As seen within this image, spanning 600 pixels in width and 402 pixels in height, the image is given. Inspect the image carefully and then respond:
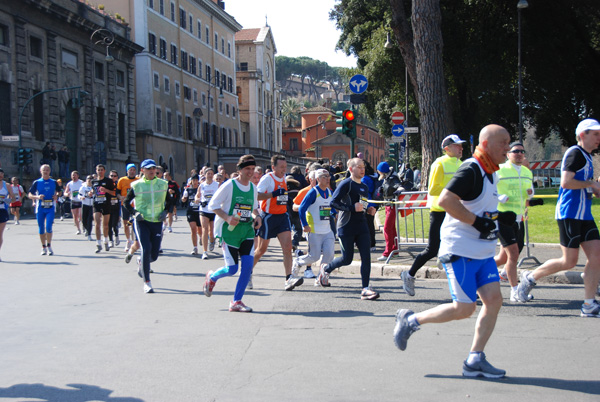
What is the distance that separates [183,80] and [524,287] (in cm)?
5450

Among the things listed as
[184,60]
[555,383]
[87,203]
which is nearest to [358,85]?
[87,203]

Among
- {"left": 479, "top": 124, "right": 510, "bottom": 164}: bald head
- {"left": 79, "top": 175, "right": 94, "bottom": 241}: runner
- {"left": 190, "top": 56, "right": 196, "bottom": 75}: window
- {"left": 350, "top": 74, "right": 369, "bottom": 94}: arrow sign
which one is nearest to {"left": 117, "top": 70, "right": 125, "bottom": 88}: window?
{"left": 190, "top": 56, "right": 196, "bottom": 75}: window

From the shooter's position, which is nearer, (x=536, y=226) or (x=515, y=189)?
(x=515, y=189)

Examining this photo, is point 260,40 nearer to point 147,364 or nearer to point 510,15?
point 510,15

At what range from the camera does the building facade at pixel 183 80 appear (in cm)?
5209

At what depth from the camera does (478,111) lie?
108 ft

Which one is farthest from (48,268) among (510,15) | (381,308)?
(510,15)

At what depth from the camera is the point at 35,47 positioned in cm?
3747

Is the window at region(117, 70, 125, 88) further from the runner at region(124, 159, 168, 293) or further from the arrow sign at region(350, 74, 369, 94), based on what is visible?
the runner at region(124, 159, 168, 293)

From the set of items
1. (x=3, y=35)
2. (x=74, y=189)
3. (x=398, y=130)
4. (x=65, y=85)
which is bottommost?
(x=74, y=189)

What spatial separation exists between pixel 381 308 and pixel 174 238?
12588mm

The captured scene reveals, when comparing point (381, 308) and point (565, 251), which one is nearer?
point (565, 251)

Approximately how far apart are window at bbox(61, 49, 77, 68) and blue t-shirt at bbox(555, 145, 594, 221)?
37539 millimetres

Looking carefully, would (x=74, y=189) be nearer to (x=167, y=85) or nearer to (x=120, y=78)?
(x=120, y=78)
